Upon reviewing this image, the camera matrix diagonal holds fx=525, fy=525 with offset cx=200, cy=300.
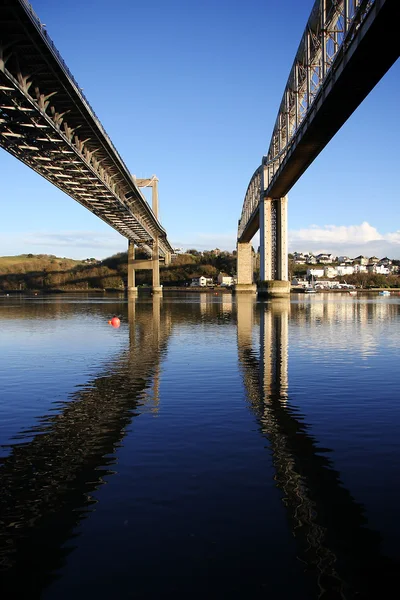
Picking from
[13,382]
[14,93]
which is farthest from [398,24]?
[13,382]

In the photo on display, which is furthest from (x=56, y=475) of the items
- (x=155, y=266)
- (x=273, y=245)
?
(x=155, y=266)

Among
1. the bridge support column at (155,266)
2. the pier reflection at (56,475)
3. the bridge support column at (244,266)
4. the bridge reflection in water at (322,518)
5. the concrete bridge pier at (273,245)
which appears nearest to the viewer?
the bridge reflection in water at (322,518)

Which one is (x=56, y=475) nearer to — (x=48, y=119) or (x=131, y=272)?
(x=48, y=119)

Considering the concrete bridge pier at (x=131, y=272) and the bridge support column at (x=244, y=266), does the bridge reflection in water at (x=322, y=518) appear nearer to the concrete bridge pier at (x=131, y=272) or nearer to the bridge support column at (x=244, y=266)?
the concrete bridge pier at (x=131, y=272)

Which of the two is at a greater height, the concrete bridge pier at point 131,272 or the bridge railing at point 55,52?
the bridge railing at point 55,52

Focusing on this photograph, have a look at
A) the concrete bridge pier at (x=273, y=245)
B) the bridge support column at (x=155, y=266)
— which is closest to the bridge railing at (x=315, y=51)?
the concrete bridge pier at (x=273, y=245)

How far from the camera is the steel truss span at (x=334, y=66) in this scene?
90.2 ft

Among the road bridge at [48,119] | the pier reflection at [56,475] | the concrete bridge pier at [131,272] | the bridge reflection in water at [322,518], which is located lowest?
the bridge reflection in water at [322,518]

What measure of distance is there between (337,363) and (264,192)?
6966cm

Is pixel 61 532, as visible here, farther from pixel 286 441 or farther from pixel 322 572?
pixel 286 441

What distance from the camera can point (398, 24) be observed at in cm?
2605

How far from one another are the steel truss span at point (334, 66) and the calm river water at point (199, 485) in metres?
19.7

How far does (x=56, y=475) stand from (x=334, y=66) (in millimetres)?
34651

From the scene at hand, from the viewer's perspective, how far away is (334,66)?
3506 cm
